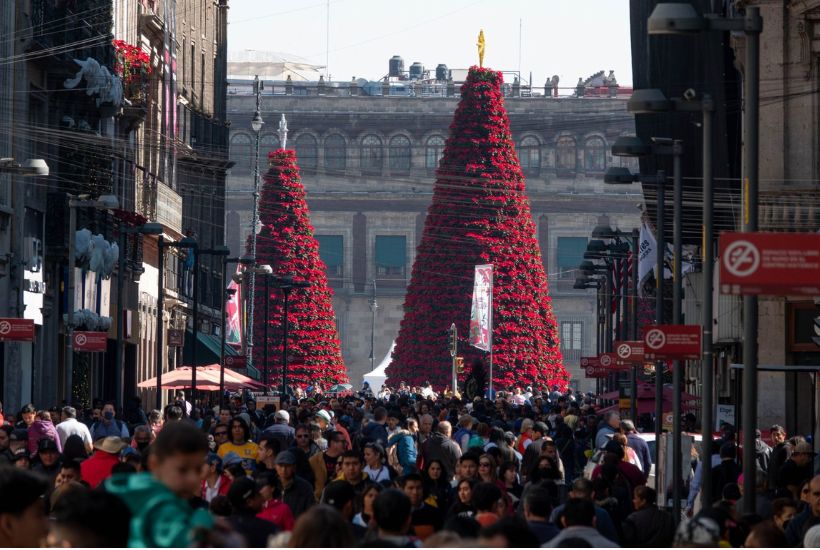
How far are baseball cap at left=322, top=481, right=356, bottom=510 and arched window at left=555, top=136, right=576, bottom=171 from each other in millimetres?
108597

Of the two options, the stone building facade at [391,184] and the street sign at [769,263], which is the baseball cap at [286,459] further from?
the stone building facade at [391,184]

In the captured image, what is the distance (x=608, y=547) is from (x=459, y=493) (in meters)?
4.90

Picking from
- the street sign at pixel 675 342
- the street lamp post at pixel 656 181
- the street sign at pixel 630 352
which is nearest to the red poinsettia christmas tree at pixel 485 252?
the street sign at pixel 630 352

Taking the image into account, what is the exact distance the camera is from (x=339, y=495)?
43.8ft

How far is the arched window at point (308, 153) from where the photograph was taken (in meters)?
122

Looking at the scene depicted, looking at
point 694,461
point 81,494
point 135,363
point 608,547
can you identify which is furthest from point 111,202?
point 81,494

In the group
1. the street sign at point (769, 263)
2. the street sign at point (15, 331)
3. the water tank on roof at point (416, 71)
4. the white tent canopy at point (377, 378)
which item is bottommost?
the white tent canopy at point (377, 378)

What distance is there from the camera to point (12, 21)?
40969 millimetres

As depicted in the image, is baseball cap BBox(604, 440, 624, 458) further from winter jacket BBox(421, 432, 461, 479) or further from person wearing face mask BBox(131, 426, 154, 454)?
person wearing face mask BBox(131, 426, 154, 454)

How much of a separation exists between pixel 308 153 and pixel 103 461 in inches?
4196

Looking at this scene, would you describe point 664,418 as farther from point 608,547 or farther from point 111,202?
point 608,547

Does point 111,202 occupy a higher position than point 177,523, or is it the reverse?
point 111,202

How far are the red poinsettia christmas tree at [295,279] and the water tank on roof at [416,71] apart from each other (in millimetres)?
41073

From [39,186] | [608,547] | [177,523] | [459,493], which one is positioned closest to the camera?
[177,523]
